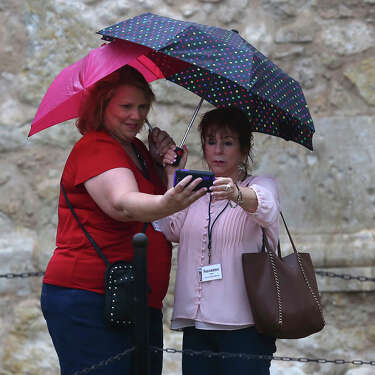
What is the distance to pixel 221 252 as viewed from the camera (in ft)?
8.97

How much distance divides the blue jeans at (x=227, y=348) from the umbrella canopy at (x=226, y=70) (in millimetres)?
774

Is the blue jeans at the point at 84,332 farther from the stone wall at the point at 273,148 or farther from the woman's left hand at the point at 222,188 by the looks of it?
the stone wall at the point at 273,148

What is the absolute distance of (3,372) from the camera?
4.37 m

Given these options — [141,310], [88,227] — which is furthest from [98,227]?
[141,310]

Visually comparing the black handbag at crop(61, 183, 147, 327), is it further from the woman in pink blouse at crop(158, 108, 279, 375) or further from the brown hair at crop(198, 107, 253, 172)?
the brown hair at crop(198, 107, 253, 172)

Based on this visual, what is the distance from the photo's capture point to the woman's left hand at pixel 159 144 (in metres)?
2.87

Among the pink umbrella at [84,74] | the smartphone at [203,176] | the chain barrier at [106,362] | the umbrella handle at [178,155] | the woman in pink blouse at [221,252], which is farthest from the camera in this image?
the umbrella handle at [178,155]

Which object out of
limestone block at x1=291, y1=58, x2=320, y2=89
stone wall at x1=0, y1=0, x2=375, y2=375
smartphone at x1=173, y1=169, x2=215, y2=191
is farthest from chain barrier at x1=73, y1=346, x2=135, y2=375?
limestone block at x1=291, y1=58, x2=320, y2=89

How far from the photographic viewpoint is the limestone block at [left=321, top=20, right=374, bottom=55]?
4.36 meters

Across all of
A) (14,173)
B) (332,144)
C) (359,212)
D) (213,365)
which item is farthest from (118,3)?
(213,365)

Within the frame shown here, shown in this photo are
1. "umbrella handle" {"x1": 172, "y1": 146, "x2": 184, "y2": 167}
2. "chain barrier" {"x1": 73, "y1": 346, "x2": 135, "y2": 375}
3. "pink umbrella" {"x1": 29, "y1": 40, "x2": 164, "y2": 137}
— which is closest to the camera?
"chain barrier" {"x1": 73, "y1": 346, "x2": 135, "y2": 375}

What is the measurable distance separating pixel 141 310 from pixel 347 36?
2.53 m

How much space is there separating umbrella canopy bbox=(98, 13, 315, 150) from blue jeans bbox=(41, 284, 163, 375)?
2.72 feet

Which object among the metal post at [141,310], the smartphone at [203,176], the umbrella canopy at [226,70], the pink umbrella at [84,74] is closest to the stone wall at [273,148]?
the umbrella canopy at [226,70]
